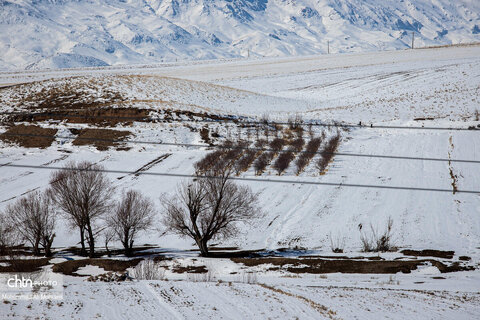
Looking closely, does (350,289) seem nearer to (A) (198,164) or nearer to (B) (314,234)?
(B) (314,234)

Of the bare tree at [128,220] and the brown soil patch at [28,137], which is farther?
the brown soil patch at [28,137]

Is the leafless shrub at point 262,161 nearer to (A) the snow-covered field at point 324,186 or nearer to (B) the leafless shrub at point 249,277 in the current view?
(A) the snow-covered field at point 324,186

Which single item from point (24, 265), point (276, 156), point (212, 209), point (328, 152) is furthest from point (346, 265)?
point (276, 156)

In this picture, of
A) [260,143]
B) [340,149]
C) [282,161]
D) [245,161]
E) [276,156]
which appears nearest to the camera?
[282,161]

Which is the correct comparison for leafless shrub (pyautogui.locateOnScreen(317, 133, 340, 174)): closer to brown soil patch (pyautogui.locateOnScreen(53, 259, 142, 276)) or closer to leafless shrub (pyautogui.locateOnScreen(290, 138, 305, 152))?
leafless shrub (pyautogui.locateOnScreen(290, 138, 305, 152))

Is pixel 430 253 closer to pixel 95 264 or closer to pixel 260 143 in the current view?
pixel 95 264

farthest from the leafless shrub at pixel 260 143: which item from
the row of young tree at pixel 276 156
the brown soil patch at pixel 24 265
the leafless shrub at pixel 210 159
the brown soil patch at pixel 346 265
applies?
the brown soil patch at pixel 24 265
